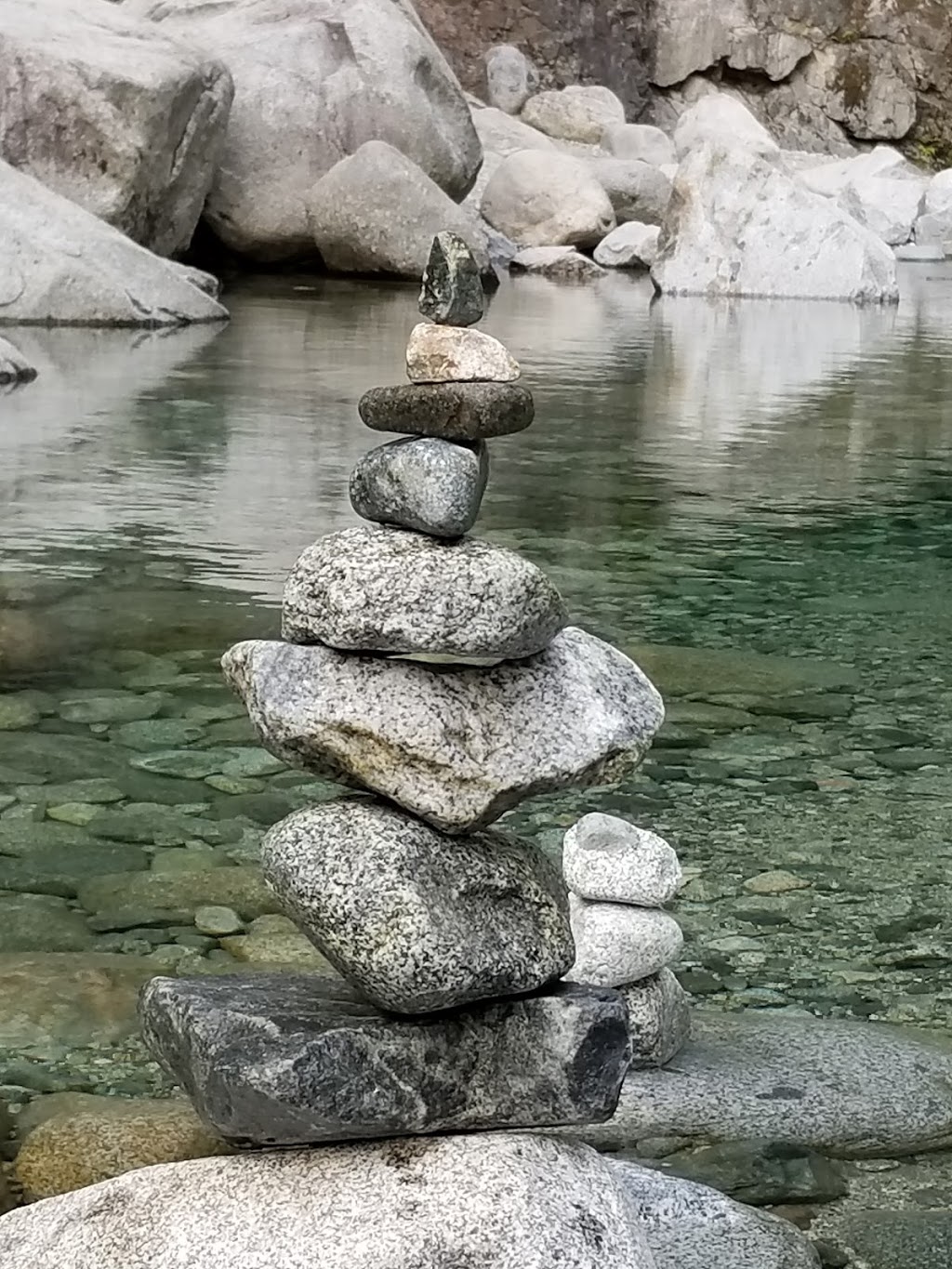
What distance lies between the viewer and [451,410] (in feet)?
10.6

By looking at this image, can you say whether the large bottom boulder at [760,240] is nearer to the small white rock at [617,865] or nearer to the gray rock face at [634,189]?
the gray rock face at [634,189]

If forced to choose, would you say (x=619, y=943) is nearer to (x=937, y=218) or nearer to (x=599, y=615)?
(x=599, y=615)

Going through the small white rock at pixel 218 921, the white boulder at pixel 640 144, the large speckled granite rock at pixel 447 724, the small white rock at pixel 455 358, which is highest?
the white boulder at pixel 640 144

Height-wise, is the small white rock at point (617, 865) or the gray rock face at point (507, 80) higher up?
the gray rock face at point (507, 80)

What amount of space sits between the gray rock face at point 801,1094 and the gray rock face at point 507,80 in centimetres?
3722

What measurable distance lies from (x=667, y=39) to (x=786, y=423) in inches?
1240

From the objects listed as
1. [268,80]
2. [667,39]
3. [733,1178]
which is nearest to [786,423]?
[733,1178]

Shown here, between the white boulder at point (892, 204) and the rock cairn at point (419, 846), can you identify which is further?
the white boulder at point (892, 204)

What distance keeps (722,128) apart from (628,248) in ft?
8.28

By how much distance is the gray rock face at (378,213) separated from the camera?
882 inches

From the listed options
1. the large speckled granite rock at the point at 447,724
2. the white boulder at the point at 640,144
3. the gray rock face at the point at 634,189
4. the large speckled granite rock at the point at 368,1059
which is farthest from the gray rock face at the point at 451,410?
the white boulder at the point at 640,144

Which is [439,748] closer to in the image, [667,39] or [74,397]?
[74,397]

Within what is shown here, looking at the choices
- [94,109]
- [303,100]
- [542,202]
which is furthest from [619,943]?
[542,202]

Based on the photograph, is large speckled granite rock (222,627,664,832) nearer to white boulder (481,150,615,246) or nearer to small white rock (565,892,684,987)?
small white rock (565,892,684,987)
